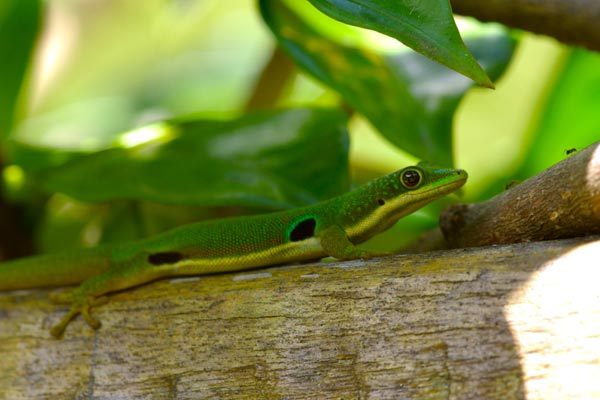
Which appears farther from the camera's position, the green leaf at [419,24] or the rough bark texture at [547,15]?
the rough bark texture at [547,15]

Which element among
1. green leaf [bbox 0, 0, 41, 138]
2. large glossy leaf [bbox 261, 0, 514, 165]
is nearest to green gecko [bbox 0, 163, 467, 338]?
large glossy leaf [bbox 261, 0, 514, 165]

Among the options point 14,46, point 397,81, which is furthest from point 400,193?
point 14,46

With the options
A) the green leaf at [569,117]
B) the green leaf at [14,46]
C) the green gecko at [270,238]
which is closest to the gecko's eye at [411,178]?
the green gecko at [270,238]

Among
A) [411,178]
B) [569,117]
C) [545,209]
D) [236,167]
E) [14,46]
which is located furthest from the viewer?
[14,46]

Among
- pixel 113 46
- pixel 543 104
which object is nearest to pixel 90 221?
pixel 543 104

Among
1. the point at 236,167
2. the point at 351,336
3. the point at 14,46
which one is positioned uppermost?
the point at 14,46

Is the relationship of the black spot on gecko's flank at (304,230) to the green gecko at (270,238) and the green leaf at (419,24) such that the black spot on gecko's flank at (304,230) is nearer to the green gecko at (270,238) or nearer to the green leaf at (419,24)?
the green gecko at (270,238)

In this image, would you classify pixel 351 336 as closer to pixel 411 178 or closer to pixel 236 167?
pixel 411 178
